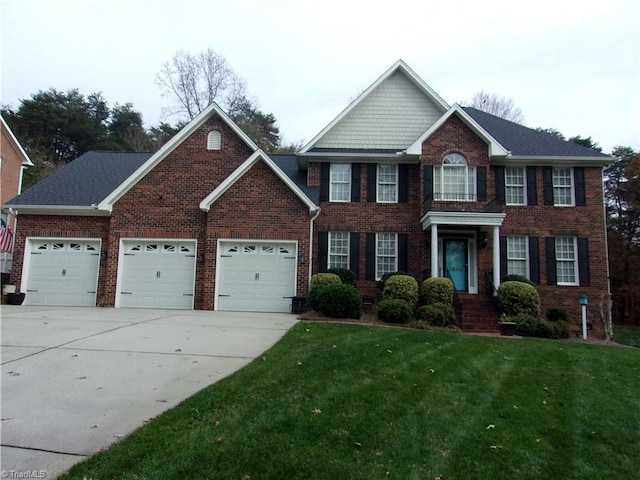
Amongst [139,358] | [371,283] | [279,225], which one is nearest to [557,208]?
[371,283]

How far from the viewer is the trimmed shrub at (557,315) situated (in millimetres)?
14086

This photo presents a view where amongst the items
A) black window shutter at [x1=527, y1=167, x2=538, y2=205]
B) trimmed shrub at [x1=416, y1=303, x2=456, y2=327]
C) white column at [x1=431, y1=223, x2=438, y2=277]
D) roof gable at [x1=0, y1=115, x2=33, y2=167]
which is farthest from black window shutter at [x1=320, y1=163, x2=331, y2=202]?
roof gable at [x1=0, y1=115, x2=33, y2=167]

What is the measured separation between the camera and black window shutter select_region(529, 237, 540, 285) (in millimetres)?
15062

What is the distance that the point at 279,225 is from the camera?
13.3m

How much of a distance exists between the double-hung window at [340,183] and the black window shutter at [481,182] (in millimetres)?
4667

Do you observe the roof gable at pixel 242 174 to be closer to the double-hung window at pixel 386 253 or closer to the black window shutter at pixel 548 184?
the double-hung window at pixel 386 253

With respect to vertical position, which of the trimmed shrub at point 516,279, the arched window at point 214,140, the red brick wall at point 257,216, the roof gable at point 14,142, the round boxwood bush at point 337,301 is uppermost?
the roof gable at point 14,142

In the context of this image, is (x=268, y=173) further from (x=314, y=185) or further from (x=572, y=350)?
(x=572, y=350)

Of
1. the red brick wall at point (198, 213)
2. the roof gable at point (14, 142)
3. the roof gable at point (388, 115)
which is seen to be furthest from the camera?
the roof gable at point (14, 142)

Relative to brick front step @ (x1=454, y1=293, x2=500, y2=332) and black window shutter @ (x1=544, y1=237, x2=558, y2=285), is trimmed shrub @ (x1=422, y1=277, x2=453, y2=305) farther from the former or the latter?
black window shutter @ (x1=544, y1=237, x2=558, y2=285)

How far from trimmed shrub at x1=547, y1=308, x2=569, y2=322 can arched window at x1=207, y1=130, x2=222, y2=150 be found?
12784 mm

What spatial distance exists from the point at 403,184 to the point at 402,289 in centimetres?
441

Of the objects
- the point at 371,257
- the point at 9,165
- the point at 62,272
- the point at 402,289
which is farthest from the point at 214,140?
the point at 9,165

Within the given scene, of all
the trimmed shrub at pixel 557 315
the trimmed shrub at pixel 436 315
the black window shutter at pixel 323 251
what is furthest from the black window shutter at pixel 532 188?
the black window shutter at pixel 323 251
